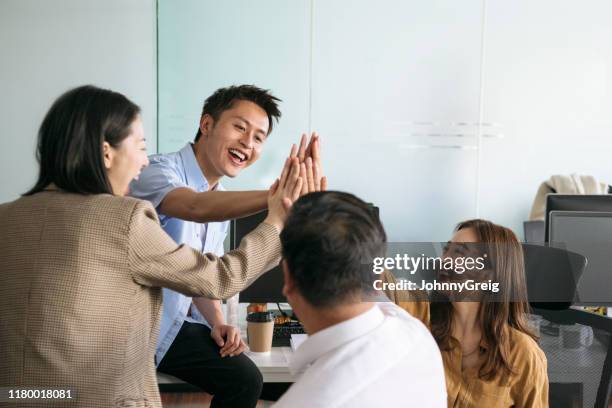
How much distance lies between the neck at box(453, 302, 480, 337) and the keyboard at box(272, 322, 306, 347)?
0.66 m

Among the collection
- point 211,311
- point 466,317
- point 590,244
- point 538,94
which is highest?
point 538,94

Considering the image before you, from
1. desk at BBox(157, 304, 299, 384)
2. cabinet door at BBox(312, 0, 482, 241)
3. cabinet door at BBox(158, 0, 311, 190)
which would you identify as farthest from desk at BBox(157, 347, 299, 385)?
cabinet door at BBox(312, 0, 482, 241)

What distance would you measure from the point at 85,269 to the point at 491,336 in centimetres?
100

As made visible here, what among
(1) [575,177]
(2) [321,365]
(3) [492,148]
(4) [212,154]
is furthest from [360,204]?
(3) [492,148]

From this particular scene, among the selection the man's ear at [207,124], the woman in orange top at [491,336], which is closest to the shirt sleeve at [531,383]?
the woman in orange top at [491,336]

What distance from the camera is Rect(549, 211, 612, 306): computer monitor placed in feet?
7.66

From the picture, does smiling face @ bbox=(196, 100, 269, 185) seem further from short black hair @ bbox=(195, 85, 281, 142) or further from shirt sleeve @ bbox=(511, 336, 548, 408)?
shirt sleeve @ bbox=(511, 336, 548, 408)

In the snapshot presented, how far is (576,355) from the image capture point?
1.79 metres

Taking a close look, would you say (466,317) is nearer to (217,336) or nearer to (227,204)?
(227,204)

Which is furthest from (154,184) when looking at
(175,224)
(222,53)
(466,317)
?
(222,53)

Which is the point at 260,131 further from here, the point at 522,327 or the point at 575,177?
the point at 575,177

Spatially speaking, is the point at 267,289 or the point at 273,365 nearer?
the point at 273,365

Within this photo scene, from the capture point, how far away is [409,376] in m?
1.03

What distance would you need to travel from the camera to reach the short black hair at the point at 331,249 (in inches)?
42.6
